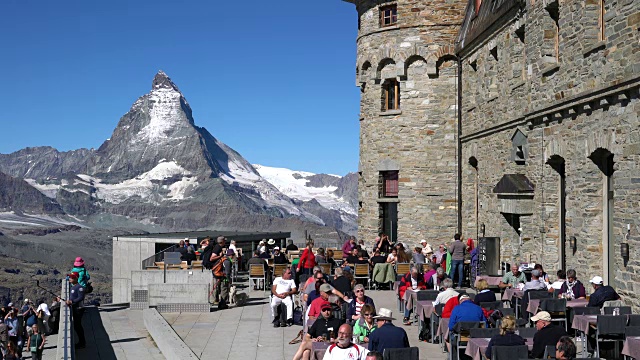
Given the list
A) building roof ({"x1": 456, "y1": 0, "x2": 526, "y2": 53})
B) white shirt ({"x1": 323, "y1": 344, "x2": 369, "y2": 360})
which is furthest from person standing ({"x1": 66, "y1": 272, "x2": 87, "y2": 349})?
building roof ({"x1": 456, "y1": 0, "x2": 526, "y2": 53})

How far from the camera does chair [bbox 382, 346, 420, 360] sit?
8703 millimetres

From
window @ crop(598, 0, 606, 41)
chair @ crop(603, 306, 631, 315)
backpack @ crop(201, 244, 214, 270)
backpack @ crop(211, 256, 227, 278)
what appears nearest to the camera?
chair @ crop(603, 306, 631, 315)

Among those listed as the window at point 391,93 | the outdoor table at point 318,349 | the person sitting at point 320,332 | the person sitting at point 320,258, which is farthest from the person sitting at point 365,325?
the window at point 391,93

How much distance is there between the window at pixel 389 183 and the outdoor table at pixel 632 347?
16.8 m

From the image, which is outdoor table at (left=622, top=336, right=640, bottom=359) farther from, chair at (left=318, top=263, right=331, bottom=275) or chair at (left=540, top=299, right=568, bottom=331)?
chair at (left=318, top=263, right=331, bottom=275)

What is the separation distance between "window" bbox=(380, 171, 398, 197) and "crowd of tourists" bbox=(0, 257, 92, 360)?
11.6 m

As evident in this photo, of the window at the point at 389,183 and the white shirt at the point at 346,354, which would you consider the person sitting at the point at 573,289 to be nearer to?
the white shirt at the point at 346,354

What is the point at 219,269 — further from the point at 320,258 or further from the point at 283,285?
the point at 320,258

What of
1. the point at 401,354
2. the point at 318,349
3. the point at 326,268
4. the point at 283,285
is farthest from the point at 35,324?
the point at 401,354

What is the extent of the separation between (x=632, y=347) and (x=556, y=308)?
8.80 ft

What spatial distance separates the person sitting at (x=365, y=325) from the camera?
33.1ft

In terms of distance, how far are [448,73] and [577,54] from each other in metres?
10.4

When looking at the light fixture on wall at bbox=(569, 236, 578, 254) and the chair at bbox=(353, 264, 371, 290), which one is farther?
the chair at bbox=(353, 264, 371, 290)

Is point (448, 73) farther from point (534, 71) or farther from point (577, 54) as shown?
point (577, 54)
